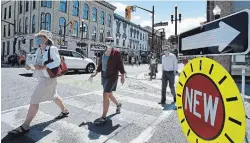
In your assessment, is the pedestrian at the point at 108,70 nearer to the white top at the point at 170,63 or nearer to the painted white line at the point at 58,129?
the painted white line at the point at 58,129

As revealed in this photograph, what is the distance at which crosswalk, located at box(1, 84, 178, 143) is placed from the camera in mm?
3891

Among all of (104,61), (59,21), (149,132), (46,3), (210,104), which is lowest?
(149,132)

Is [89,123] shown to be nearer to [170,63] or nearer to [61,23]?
[170,63]

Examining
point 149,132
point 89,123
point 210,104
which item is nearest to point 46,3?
point 89,123

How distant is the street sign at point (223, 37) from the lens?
1.26m

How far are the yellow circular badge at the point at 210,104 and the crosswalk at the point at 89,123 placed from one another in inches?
93.7

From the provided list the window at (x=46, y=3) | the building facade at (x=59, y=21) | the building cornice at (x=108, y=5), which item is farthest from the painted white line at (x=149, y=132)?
the building cornice at (x=108, y=5)

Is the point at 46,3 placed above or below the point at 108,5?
below

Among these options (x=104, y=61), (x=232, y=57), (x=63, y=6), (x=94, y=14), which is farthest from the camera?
(x=94, y=14)

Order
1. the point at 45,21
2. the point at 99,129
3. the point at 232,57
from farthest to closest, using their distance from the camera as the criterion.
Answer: the point at 45,21 → the point at 232,57 → the point at 99,129

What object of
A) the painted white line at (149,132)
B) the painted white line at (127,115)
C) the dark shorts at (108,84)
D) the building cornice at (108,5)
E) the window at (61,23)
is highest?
the building cornice at (108,5)

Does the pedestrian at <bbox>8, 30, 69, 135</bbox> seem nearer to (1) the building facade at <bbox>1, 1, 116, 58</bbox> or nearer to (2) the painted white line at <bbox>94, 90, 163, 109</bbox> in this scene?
(2) the painted white line at <bbox>94, 90, 163, 109</bbox>

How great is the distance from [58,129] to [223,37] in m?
3.55

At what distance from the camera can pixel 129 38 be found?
57.5m
